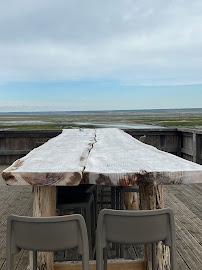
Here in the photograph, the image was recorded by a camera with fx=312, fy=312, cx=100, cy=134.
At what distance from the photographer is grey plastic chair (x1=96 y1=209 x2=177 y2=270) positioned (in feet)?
4.42

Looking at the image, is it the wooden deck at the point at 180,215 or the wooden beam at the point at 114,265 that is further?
the wooden deck at the point at 180,215

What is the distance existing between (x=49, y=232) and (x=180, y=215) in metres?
2.68

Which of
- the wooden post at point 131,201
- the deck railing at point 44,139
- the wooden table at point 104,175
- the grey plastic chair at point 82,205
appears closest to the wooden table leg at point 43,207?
the wooden table at point 104,175

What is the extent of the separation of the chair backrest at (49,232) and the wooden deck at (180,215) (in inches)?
51.0

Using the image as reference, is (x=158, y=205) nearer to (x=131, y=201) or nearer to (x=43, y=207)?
(x=43, y=207)

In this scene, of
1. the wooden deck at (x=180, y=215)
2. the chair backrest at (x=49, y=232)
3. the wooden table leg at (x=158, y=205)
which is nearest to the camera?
the chair backrest at (x=49, y=232)

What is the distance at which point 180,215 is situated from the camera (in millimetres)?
3688

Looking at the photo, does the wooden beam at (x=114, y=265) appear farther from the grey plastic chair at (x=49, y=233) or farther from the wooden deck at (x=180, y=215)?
the grey plastic chair at (x=49, y=233)

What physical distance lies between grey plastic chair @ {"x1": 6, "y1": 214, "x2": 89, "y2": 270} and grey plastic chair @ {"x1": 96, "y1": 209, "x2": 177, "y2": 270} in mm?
96

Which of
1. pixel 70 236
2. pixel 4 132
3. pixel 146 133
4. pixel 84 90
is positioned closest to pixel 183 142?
pixel 146 133

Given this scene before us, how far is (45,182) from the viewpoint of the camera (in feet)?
5.48

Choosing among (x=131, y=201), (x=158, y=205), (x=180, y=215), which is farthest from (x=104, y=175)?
(x=180, y=215)

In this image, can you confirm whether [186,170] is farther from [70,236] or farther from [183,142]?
[183,142]

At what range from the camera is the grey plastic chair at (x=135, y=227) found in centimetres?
135
